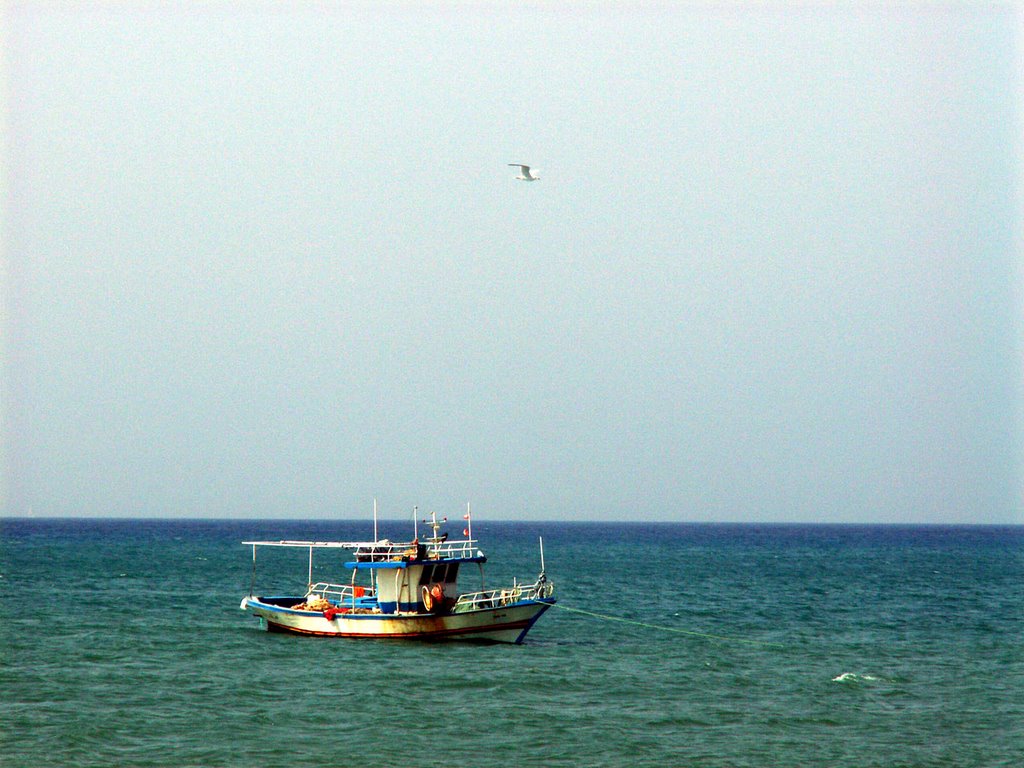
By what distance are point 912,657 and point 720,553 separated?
122582mm

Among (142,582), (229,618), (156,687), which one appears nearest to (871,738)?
(156,687)

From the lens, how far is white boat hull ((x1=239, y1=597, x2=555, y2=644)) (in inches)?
1999

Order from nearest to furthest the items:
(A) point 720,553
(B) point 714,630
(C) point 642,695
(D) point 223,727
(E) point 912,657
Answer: (D) point 223,727
(C) point 642,695
(E) point 912,657
(B) point 714,630
(A) point 720,553

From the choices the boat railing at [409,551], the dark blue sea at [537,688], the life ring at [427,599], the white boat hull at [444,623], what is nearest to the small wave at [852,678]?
the dark blue sea at [537,688]

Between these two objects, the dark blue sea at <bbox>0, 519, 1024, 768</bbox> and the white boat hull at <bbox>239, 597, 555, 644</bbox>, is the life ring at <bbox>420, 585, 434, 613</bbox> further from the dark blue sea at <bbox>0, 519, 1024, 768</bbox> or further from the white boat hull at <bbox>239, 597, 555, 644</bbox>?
the dark blue sea at <bbox>0, 519, 1024, 768</bbox>

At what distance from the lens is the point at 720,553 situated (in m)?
174

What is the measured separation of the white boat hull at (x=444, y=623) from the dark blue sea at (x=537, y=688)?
0.68 meters

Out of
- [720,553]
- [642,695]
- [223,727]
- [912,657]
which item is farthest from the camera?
[720,553]

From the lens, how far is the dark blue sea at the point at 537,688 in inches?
1310

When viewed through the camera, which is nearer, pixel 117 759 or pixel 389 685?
pixel 117 759

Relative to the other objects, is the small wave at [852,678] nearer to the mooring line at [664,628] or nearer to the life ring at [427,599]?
the mooring line at [664,628]

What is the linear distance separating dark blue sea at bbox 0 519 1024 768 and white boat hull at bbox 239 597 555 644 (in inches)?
26.7

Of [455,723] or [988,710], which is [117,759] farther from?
[988,710]

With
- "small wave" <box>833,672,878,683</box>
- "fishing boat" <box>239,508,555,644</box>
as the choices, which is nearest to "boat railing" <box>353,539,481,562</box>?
"fishing boat" <box>239,508,555,644</box>
